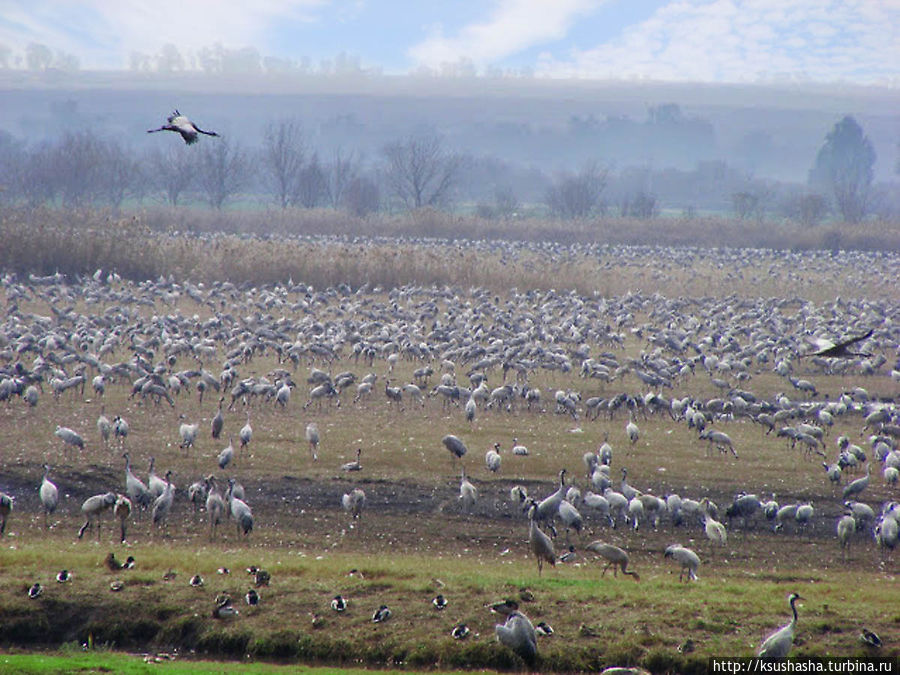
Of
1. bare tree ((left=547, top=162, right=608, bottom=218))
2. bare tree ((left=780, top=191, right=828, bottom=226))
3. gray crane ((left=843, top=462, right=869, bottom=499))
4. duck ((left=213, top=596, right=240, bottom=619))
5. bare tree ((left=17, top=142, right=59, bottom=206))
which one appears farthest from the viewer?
Answer: bare tree ((left=547, top=162, right=608, bottom=218))

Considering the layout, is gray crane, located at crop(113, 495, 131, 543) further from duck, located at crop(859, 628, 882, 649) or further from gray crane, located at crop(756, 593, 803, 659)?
duck, located at crop(859, 628, 882, 649)

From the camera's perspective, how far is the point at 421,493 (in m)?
16.9

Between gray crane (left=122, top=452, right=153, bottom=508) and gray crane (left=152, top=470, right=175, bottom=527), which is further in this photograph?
gray crane (left=122, top=452, right=153, bottom=508)

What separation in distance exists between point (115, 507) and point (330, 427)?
7.43 m

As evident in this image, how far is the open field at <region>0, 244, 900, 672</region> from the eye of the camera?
11688 millimetres

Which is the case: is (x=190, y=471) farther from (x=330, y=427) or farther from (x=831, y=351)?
(x=831, y=351)

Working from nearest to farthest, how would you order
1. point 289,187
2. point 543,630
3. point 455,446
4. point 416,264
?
point 543,630, point 455,446, point 416,264, point 289,187

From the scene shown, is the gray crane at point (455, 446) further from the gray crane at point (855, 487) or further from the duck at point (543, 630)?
the gray crane at point (855, 487)

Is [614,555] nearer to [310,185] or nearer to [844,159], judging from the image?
[310,185]

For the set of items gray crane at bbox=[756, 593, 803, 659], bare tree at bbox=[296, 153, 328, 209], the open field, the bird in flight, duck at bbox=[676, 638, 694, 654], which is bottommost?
the open field

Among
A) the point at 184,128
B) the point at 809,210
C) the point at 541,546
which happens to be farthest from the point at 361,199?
the point at 184,128

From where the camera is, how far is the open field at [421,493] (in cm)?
1169

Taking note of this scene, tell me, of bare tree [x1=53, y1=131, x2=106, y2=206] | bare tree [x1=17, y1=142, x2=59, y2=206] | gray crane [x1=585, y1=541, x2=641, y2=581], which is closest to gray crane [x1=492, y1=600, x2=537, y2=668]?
gray crane [x1=585, y1=541, x2=641, y2=581]

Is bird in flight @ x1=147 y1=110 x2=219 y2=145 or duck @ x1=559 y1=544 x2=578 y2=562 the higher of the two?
bird in flight @ x1=147 y1=110 x2=219 y2=145
